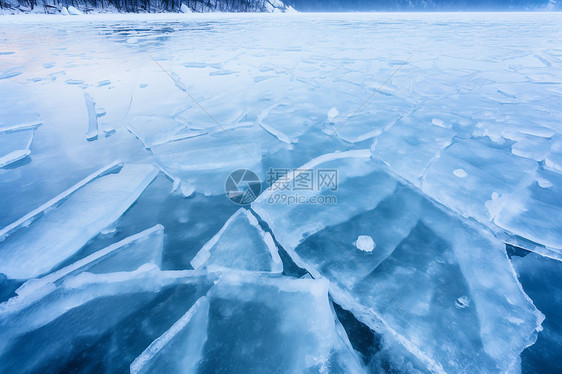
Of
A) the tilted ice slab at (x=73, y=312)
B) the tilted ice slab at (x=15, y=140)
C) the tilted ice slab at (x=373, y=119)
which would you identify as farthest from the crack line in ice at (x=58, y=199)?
the tilted ice slab at (x=373, y=119)

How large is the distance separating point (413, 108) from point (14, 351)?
4.31 metres

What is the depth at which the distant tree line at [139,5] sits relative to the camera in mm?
29859

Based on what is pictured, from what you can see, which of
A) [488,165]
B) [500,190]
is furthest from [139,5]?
[500,190]

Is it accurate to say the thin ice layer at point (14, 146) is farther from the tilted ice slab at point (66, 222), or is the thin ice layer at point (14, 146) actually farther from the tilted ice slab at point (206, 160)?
the tilted ice slab at point (206, 160)

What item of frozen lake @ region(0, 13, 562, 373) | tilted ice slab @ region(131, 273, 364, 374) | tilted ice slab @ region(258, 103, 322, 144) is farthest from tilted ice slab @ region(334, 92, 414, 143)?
tilted ice slab @ region(131, 273, 364, 374)

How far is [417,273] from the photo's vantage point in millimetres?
1317

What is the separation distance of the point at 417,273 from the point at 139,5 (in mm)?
54256

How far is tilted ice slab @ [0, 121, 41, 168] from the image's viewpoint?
2260mm

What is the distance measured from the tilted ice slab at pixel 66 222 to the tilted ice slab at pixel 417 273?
1.01 m

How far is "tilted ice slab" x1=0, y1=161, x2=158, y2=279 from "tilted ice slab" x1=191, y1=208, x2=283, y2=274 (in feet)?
2.60

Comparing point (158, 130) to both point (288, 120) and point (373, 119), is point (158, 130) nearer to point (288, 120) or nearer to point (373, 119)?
point (288, 120)

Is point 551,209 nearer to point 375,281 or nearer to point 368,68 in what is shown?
point 375,281

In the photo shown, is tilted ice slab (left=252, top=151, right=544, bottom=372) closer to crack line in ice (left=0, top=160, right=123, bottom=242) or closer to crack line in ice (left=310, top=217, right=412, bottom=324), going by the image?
crack line in ice (left=310, top=217, right=412, bottom=324)

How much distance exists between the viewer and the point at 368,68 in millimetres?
5516
